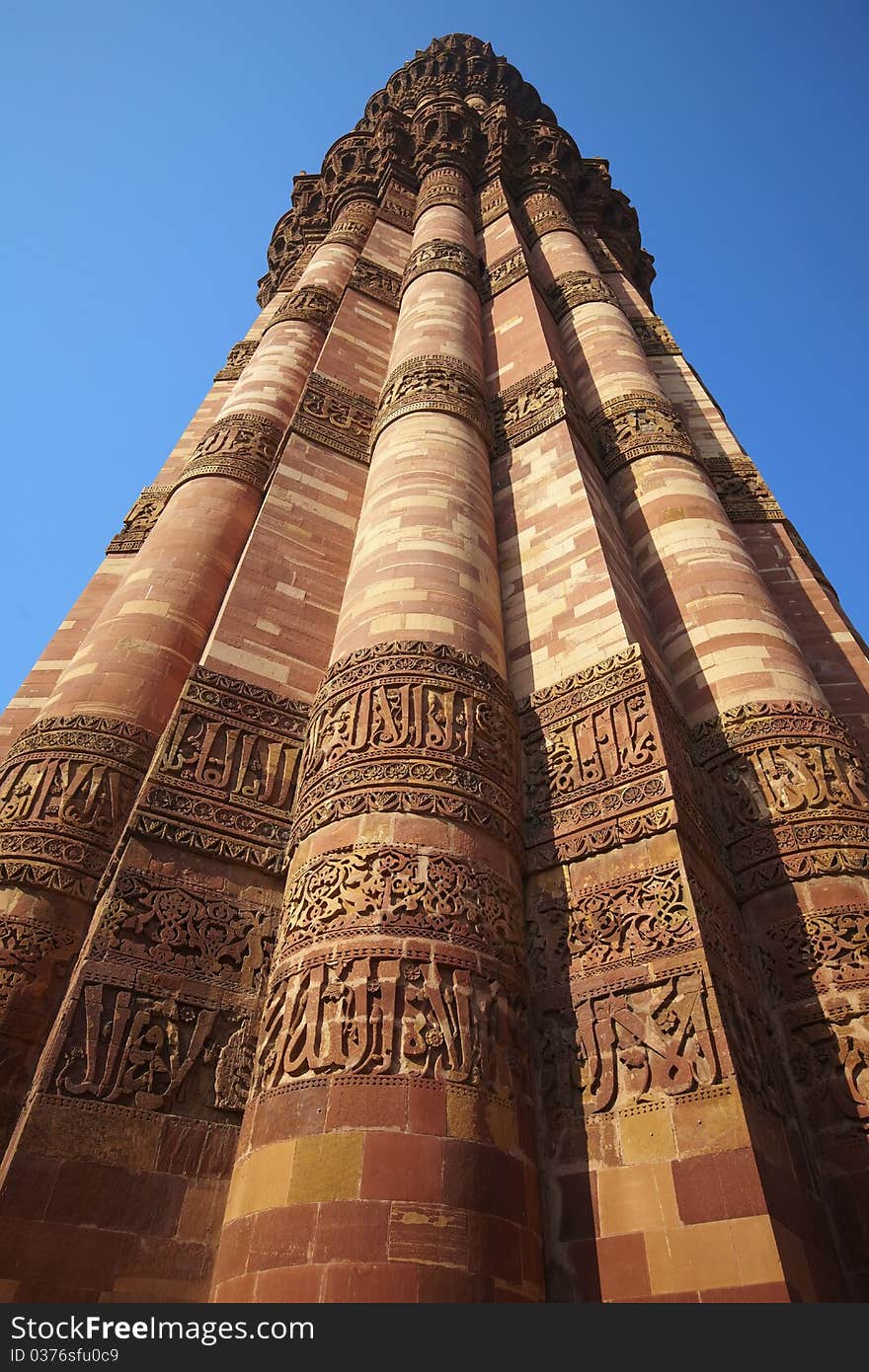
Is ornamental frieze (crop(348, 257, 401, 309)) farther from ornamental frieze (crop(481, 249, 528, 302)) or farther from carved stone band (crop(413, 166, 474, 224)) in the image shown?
carved stone band (crop(413, 166, 474, 224))

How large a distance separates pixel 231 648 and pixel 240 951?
7.71 ft

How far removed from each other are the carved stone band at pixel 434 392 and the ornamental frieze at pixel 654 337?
549 cm

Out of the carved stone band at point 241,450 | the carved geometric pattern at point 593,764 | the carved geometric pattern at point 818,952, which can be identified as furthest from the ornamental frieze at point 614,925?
the carved stone band at point 241,450

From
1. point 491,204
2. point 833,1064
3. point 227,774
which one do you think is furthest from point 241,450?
point 491,204

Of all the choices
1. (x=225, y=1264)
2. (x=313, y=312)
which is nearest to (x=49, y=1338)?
(x=225, y=1264)

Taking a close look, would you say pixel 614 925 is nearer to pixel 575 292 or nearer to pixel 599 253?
pixel 575 292

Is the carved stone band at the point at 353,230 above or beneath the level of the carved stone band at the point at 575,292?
above

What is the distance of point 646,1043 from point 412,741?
2113 millimetres

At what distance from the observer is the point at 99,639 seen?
675 cm

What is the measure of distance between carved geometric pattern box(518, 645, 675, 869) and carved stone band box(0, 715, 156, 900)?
276 cm

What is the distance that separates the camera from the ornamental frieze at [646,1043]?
371cm

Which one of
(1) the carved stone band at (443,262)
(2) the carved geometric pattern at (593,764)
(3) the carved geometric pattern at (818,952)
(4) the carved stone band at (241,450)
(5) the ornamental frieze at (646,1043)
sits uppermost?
(1) the carved stone band at (443,262)

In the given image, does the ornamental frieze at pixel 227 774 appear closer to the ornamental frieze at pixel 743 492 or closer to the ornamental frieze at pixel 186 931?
the ornamental frieze at pixel 186 931

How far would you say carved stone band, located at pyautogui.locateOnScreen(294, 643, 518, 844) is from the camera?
483cm
